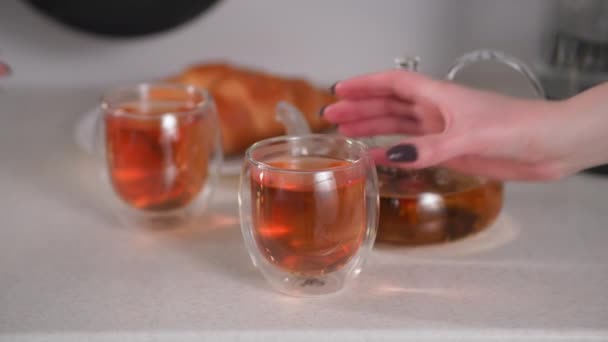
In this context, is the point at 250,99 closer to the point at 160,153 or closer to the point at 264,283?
the point at 160,153

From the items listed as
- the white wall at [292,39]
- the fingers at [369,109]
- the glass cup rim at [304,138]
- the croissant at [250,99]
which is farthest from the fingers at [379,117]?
the white wall at [292,39]

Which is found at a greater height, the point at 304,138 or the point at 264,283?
the point at 304,138

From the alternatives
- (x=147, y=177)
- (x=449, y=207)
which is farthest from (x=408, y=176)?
(x=147, y=177)

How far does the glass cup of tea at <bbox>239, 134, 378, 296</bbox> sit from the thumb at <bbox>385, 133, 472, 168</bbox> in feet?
0.18

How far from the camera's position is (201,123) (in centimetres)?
80

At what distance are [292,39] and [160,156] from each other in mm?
543

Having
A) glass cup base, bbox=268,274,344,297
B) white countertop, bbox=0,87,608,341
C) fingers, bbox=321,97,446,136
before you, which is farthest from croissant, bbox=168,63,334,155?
glass cup base, bbox=268,274,344,297

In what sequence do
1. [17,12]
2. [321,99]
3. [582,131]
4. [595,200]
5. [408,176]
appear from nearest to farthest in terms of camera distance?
[582,131]
[408,176]
[595,200]
[321,99]
[17,12]

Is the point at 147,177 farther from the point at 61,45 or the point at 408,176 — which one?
the point at 61,45

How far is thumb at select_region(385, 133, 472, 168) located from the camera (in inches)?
23.1

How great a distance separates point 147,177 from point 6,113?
0.49 m

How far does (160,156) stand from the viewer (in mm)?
773

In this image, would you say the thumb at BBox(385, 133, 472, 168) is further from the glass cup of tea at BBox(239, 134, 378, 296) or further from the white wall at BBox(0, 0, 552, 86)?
the white wall at BBox(0, 0, 552, 86)

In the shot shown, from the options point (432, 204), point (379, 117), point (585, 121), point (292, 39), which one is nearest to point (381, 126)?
point (379, 117)
